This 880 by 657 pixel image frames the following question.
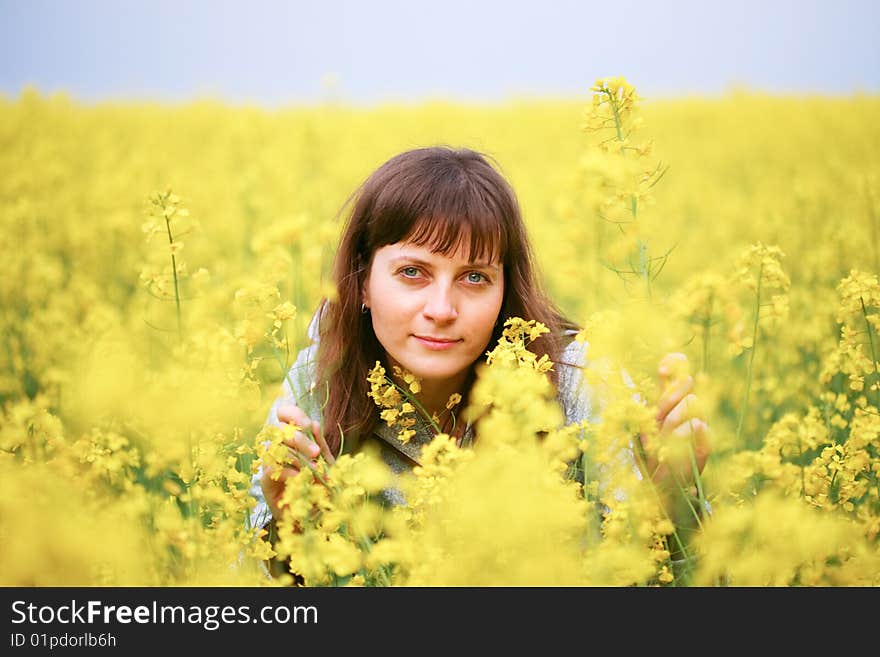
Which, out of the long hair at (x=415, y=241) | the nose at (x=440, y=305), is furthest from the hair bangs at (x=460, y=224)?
the nose at (x=440, y=305)

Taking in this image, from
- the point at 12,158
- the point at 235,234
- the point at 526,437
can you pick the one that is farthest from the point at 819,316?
the point at 12,158

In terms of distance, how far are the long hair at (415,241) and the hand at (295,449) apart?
25 cm

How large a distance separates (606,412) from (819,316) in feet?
7.36

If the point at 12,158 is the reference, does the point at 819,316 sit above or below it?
below

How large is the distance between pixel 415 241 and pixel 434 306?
225 millimetres

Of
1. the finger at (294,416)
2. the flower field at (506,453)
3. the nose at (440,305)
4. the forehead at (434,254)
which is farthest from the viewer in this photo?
the forehead at (434,254)

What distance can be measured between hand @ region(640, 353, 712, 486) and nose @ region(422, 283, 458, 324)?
0.52 meters

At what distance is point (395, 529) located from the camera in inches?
70.3

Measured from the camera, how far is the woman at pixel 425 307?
2.21m

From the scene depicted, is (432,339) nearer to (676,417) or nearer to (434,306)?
(434,306)

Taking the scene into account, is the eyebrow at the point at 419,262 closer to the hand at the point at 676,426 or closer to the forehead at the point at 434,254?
the forehead at the point at 434,254

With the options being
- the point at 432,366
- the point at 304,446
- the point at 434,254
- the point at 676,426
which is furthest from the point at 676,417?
the point at 304,446

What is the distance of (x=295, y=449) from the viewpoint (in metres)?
1.92

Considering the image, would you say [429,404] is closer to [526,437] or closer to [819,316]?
[526,437]
